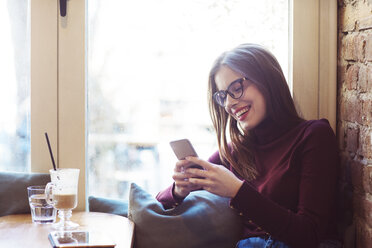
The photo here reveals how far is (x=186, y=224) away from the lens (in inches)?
60.8

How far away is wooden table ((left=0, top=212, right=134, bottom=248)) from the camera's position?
1302 millimetres

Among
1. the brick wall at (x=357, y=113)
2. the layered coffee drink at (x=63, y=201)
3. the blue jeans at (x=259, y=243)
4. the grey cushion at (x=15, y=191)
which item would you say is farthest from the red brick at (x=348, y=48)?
the grey cushion at (x=15, y=191)

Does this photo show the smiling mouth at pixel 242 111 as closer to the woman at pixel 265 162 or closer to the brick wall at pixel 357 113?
the woman at pixel 265 162

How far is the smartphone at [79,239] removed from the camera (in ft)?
3.84

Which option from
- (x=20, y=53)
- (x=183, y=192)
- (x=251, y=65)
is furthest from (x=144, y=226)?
(x=20, y=53)

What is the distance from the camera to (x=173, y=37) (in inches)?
74.8

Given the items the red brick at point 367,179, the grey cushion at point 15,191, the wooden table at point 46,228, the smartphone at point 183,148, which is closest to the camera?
the wooden table at point 46,228

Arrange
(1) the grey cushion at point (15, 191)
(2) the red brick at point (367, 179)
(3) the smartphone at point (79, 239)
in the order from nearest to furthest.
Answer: (3) the smartphone at point (79, 239) → (2) the red brick at point (367, 179) → (1) the grey cushion at point (15, 191)

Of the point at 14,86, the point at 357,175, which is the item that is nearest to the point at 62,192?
the point at 14,86

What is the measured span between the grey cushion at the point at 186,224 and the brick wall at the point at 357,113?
433 millimetres

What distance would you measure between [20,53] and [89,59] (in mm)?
309

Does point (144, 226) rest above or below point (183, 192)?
below

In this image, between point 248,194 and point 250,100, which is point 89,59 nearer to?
point 250,100

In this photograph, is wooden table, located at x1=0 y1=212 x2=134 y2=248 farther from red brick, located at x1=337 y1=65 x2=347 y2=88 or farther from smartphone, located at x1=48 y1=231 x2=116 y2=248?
red brick, located at x1=337 y1=65 x2=347 y2=88
